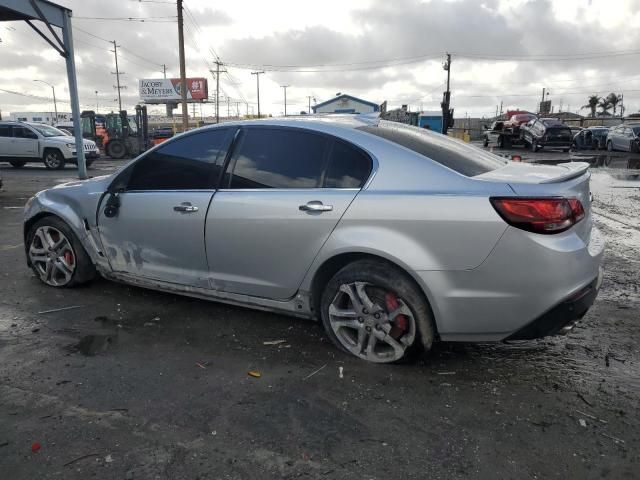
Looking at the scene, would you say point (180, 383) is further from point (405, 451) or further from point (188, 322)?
point (405, 451)

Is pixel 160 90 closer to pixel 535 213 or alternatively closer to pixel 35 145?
pixel 35 145

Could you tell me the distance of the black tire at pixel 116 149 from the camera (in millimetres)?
25203

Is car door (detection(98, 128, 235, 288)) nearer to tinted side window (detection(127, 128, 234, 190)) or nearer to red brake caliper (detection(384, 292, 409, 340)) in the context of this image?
tinted side window (detection(127, 128, 234, 190))

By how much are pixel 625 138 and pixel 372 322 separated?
86.2ft

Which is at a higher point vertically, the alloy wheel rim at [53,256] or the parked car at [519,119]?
the parked car at [519,119]

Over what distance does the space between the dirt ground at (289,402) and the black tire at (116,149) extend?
76.0 ft

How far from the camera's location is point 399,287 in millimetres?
2920

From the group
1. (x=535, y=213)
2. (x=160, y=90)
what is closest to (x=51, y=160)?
(x=535, y=213)

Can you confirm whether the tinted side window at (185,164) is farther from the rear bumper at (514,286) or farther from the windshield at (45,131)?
the windshield at (45,131)

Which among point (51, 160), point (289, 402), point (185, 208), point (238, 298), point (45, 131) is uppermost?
point (45, 131)

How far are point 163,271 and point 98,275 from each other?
1.16 meters

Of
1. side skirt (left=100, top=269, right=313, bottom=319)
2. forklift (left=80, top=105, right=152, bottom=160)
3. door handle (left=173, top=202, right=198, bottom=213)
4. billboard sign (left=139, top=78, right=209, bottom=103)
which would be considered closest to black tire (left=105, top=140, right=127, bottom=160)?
forklift (left=80, top=105, right=152, bottom=160)

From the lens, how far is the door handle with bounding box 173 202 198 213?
11.9 ft

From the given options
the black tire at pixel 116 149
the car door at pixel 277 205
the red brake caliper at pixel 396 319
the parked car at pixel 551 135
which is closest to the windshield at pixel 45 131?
the black tire at pixel 116 149
